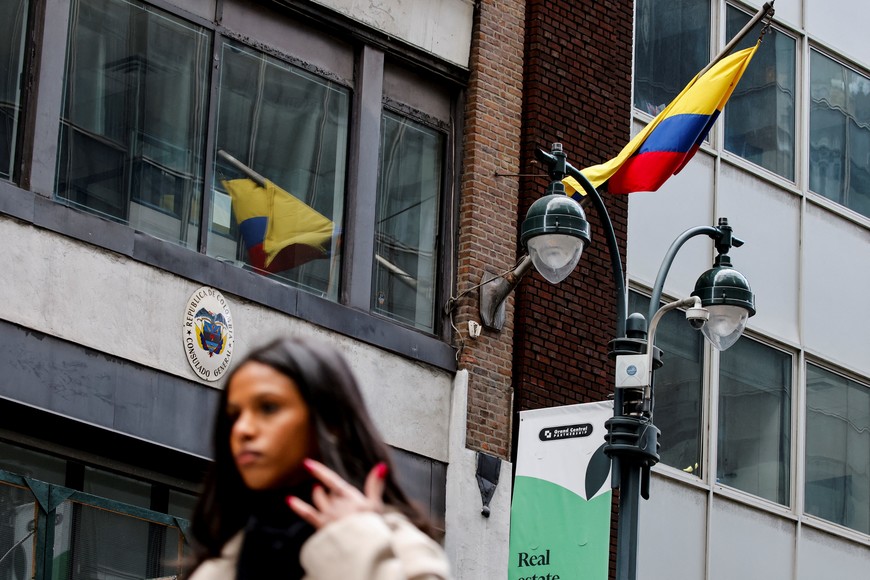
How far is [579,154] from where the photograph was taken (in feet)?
58.9

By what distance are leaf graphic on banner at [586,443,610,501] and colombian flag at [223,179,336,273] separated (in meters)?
3.04

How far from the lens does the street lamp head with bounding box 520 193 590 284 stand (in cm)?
1261

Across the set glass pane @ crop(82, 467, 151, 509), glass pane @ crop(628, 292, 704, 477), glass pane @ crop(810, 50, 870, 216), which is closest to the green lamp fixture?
glass pane @ crop(82, 467, 151, 509)

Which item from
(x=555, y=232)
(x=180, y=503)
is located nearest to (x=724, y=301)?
(x=555, y=232)

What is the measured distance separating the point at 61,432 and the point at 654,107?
884cm

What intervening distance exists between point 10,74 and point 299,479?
1017 centimetres

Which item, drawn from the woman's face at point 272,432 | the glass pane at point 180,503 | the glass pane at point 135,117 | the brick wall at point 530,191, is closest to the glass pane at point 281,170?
the glass pane at point 135,117

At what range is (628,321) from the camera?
531 inches

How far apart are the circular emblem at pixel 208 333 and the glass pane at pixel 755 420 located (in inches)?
288

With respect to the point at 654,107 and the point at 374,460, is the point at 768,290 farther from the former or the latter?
the point at 374,460

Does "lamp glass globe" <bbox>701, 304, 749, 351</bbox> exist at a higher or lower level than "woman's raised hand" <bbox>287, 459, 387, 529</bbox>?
higher

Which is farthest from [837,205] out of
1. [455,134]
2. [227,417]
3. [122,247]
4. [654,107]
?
[227,417]

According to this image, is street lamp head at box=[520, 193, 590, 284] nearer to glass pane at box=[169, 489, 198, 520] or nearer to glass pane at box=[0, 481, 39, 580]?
glass pane at box=[169, 489, 198, 520]

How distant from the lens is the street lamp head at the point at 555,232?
12.6 metres
